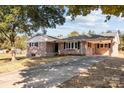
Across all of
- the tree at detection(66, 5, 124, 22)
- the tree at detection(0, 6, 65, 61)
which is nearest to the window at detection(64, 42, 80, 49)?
the tree at detection(0, 6, 65, 61)

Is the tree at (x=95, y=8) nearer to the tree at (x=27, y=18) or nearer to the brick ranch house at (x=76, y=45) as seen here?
the tree at (x=27, y=18)

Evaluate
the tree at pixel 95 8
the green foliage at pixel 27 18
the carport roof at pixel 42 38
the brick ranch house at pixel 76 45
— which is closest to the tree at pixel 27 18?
the green foliage at pixel 27 18

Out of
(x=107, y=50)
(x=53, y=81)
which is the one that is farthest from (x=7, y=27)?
(x=53, y=81)

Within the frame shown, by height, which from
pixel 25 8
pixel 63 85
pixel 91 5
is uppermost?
pixel 25 8

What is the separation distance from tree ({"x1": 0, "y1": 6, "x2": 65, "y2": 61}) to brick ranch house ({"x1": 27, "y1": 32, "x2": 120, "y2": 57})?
552 cm

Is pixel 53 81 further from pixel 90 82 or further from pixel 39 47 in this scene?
pixel 39 47

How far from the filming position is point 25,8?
2402 cm

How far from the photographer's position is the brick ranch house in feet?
99.9

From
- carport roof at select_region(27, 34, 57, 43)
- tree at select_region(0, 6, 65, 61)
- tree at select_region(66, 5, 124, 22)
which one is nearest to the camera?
tree at select_region(66, 5, 124, 22)

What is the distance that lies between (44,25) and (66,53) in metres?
6.72

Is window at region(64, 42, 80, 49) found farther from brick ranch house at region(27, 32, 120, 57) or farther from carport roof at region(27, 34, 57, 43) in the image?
carport roof at region(27, 34, 57, 43)

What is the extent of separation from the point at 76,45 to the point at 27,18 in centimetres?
794

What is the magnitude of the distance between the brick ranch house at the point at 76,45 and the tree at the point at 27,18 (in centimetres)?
552
